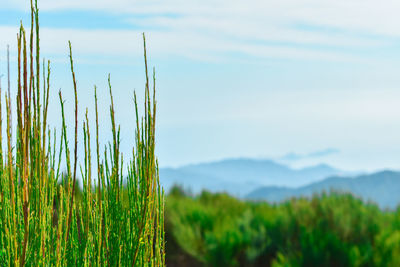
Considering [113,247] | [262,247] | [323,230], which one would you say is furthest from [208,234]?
[113,247]

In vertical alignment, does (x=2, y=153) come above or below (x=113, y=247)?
above

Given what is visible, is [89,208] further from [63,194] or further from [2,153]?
[2,153]

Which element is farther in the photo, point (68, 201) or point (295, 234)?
point (295, 234)

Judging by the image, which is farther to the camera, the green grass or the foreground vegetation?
the foreground vegetation

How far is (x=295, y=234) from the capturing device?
28.3 ft

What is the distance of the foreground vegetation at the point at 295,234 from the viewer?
24.3 ft

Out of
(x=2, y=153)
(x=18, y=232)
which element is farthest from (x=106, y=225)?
(x=2, y=153)

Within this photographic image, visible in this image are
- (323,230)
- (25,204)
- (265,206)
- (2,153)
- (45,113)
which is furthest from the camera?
(265,206)

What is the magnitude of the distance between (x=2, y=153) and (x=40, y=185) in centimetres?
41

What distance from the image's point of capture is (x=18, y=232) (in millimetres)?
2445

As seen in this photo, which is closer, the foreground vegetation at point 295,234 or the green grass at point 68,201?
the green grass at point 68,201

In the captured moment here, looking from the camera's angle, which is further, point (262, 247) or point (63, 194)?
point (262, 247)

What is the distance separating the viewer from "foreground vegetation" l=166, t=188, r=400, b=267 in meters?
7.41

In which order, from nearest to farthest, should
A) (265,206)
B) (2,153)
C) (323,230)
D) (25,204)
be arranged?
(25,204) → (2,153) → (323,230) → (265,206)
